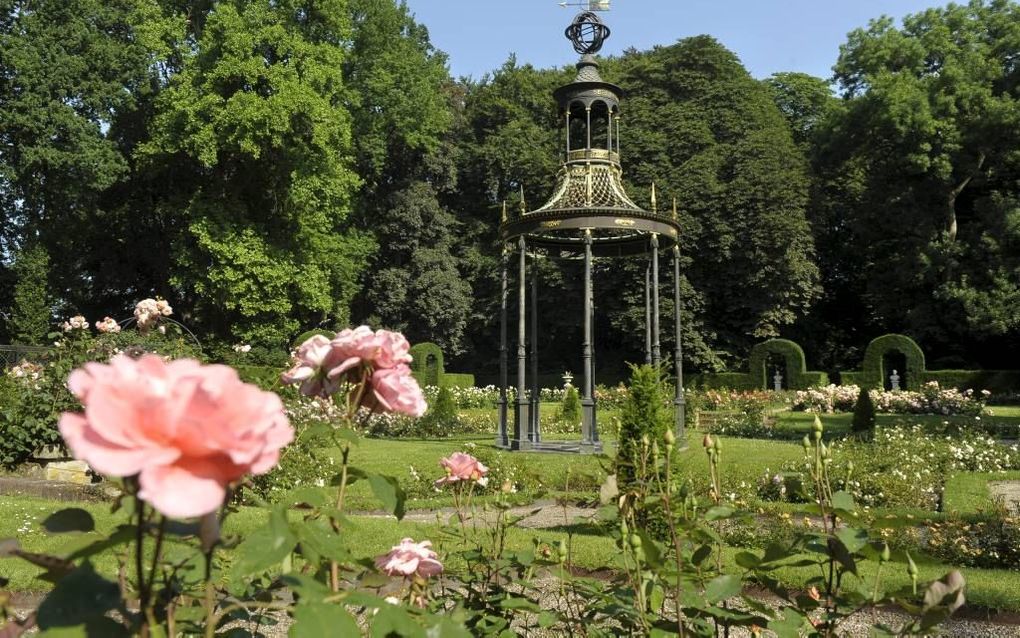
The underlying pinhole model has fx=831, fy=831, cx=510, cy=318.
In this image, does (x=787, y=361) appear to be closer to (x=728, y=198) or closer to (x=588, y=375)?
(x=728, y=198)

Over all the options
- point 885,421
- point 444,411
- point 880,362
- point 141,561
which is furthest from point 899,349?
point 141,561

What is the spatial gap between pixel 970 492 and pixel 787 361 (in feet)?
55.4

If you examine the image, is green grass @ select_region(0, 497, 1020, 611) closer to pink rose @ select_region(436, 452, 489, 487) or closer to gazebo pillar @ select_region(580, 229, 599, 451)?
pink rose @ select_region(436, 452, 489, 487)

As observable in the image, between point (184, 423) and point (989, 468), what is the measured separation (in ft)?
35.9

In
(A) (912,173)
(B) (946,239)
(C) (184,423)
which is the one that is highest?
(A) (912,173)

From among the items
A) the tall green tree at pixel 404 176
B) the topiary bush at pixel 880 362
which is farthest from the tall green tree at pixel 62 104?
the topiary bush at pixel 880 362

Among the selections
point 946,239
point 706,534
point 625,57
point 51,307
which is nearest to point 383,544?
point 706,534

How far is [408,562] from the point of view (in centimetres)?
161

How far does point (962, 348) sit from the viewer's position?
25.5m

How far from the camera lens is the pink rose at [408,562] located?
160 centimetres

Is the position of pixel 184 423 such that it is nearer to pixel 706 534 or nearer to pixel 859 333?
pixel 706 534

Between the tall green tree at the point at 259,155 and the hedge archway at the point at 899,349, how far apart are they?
1499cm

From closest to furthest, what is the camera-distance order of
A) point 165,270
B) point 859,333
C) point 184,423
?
point 184,423
point 165,270
point 859,333

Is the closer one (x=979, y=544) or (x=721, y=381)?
(x=979, y=544)
